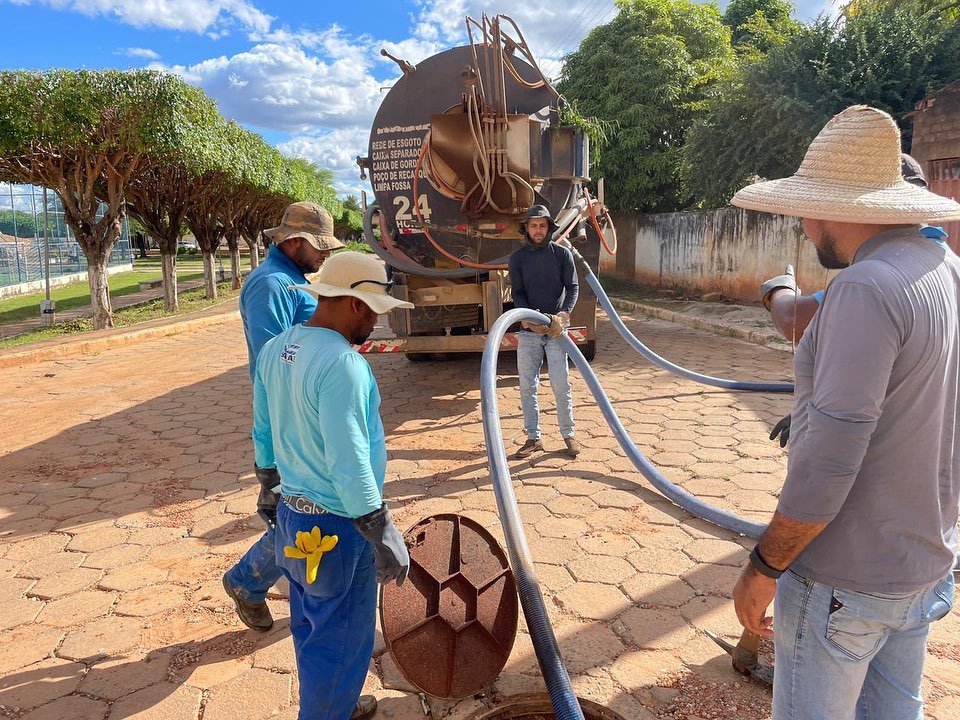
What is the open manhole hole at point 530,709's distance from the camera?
2.17 metres

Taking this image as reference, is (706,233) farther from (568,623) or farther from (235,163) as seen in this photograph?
(568,623)

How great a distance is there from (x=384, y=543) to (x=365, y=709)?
31.8 inches

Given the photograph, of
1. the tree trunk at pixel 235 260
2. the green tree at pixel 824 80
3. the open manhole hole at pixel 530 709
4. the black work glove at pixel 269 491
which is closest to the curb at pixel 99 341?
the black work glove at pixel 269 491


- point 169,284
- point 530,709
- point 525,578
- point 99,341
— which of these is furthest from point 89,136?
point 530,709

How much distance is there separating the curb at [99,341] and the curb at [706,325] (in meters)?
8.80

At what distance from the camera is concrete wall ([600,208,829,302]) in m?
11.5

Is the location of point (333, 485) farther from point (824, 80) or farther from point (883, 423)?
point (824, 80)

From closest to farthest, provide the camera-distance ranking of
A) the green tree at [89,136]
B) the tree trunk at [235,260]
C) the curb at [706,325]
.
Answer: the curb at [706,325], the green tree at [89,136], the tree trunk at [235,260]

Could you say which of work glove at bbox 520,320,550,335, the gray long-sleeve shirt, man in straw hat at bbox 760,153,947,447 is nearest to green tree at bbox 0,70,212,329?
work glove at bbox 520,320,550,335

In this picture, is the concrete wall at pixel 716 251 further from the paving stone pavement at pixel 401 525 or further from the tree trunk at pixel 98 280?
the tree trunk at pixel 98 280

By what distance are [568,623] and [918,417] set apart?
6.12 ft

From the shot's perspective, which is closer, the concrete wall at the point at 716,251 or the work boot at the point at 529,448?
the work boot at the point at 529,448

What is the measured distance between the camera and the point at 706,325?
10273mm

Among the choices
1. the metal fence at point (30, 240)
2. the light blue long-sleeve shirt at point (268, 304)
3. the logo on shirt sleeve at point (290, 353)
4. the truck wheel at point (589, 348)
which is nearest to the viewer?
the logo on shirt sleeve at point (290, 353)
